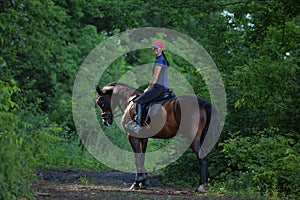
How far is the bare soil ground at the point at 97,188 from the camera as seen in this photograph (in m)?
9.90

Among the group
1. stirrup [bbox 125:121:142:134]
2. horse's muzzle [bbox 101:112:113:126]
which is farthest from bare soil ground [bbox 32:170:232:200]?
horse's muzzle [bbox 101:112:113:126]

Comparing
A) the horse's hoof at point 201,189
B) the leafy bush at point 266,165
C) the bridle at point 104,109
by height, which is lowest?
the horse's hoof at point 201,189

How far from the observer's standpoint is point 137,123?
41.5 feet

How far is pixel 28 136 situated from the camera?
339 inches

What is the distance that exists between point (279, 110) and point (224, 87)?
95.3 inches

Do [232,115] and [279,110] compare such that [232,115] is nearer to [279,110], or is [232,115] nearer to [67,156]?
[279,110]

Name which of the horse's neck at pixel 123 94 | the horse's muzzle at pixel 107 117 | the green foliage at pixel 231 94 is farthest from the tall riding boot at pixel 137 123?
the green foliage at pixel 231 94

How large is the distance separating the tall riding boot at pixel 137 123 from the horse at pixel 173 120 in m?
0.15

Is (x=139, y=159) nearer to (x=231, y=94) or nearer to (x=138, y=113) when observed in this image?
(x=138, y=113)

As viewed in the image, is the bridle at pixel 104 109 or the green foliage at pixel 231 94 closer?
the green foliage at pixel 231 94

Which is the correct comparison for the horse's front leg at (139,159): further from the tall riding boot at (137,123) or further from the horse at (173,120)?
the tall riding boot at (137,123)

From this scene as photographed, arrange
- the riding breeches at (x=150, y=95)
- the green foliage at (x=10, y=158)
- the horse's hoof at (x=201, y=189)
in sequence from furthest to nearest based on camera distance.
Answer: the riding breeches at (x=150, y=95) < the horse's hoof at (x=201, y=189) < the green foliage at (x=10, y=158)

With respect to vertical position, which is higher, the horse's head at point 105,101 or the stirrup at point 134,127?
the horse's head at point 105,101

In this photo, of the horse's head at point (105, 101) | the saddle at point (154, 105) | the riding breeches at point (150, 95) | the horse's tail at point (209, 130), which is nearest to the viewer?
the horse's tail at point (209, 130)
